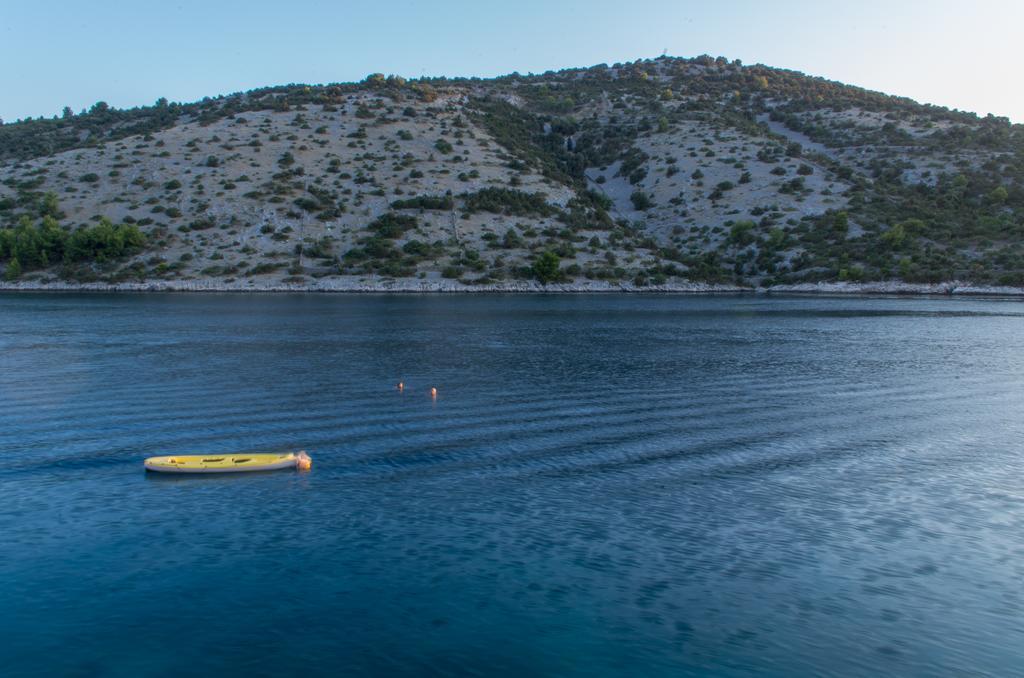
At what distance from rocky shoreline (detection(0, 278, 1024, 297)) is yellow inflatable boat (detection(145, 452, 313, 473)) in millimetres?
70074

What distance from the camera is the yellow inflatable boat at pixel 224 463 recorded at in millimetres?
18547

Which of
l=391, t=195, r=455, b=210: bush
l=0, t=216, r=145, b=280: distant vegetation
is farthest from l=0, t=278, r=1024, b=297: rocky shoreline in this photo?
l=391, t=195, r=455, b=210: bush

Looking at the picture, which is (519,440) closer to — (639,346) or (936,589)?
(936,589)

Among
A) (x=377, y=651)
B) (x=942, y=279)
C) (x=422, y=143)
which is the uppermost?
(x=422, y=143)

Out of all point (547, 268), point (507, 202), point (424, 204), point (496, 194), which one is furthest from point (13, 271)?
point (547, 268)

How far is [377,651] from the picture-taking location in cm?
1119

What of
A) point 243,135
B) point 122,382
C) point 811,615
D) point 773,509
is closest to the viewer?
point 811,615

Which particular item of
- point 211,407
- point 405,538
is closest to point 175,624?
point 405,538

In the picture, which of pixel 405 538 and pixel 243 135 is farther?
pixel 243 135

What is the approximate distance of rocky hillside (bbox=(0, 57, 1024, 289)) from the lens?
94562 mm

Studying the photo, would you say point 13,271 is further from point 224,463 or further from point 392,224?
point 224,463

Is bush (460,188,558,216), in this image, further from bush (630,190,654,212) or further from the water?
the water

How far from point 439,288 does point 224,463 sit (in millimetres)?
71981

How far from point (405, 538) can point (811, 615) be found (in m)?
7.47
